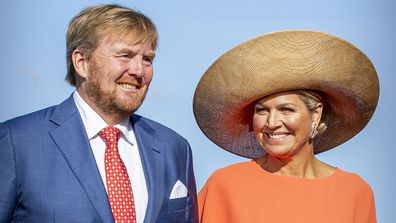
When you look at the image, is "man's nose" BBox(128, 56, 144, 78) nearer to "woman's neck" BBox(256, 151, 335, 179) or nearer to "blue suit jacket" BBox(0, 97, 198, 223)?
"blue suit jacket" BBox(0, 97, 198, 223)

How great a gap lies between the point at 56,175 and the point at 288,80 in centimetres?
168

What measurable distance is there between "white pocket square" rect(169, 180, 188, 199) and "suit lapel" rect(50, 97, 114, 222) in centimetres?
56

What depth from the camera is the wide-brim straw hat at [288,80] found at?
16.3ft

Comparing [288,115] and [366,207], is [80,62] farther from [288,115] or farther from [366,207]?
[366,207]

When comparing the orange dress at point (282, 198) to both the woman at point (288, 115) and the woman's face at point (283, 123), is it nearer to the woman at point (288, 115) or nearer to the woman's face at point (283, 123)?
the woman at point (288, 115)

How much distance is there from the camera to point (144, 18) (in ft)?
15.4

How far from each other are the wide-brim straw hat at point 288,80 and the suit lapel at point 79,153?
118 cm

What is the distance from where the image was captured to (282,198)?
515 centimetres

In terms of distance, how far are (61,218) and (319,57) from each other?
200 cm

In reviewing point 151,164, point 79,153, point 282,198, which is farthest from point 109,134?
point 282,198

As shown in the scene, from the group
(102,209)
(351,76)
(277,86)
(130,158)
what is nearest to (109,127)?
(130,158)

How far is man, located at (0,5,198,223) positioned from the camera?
4.17 metres

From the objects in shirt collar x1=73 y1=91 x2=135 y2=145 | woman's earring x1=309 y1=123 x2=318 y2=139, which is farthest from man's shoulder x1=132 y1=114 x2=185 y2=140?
woman's earring x1=309 y1=123 x2=318 y2=139

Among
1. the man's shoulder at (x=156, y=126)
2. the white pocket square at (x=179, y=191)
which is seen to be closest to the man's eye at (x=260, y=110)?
the man's shoulder at (x=156, y=126)
